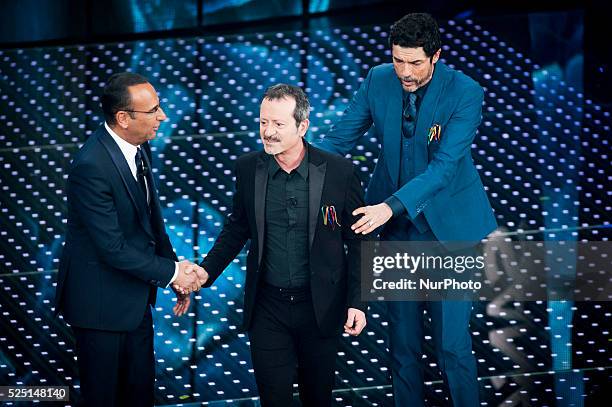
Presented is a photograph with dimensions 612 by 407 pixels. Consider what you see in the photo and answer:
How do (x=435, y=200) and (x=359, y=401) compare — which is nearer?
(x=435, y=200)

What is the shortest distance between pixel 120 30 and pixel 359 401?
9.92 ft

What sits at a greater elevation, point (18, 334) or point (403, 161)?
point (403, 161)

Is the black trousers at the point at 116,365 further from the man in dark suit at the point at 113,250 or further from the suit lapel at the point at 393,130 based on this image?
the suit lapel at the point at 393,130

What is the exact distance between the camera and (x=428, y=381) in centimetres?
471

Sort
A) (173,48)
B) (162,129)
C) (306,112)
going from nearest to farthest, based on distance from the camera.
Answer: (306,112)
(162,129)
(173,48)

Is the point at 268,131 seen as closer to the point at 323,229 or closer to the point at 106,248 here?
the point at 323,229

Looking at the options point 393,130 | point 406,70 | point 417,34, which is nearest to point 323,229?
point 393,130

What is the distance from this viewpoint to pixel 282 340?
3.64 meters

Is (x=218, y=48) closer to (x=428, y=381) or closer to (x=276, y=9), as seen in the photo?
(x=276, y=9)

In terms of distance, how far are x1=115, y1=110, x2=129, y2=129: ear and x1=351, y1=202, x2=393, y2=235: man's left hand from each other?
824 millimetres

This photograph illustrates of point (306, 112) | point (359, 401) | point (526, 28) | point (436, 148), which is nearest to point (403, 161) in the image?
point (436, 148)

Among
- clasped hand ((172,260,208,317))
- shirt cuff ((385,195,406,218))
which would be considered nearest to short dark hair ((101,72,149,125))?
clasped hand ((172,260,208,317))

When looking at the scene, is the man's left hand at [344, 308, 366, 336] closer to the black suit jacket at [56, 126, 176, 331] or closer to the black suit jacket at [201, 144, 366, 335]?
the black suit jacket at [201, 144, 366, 335]

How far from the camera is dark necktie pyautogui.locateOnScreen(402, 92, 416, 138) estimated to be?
383 centimetres
